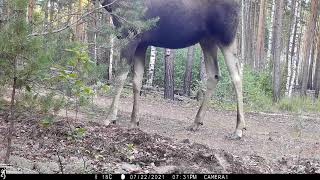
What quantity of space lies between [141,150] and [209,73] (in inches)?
140

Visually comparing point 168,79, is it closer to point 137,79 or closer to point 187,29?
point 187,29

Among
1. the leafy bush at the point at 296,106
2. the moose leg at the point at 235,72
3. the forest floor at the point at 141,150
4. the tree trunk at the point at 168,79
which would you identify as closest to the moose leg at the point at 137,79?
the forest floor at the point at 141,150

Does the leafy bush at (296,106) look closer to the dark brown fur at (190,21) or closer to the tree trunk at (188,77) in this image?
the tree trunk at (188,77)

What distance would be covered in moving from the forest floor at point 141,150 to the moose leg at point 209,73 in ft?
0.82

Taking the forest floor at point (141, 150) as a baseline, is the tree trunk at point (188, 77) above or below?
above

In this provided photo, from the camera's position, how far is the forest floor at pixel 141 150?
16.4 feet

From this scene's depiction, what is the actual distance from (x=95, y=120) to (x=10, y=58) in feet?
11.8

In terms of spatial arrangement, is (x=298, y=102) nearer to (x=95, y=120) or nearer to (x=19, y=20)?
(x=95, y=120)

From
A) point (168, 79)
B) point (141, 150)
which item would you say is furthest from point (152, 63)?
point (141, 150)

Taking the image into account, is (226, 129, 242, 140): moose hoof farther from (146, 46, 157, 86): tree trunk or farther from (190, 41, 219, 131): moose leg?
(146, 46, 157, 86): tree trunk

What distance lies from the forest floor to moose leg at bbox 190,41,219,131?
0.82 feet

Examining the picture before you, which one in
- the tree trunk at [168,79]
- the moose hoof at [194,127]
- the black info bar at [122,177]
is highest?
the tree trunk at [168,79]

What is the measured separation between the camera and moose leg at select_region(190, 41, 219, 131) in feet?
28.9

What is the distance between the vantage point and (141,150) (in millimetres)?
5840
